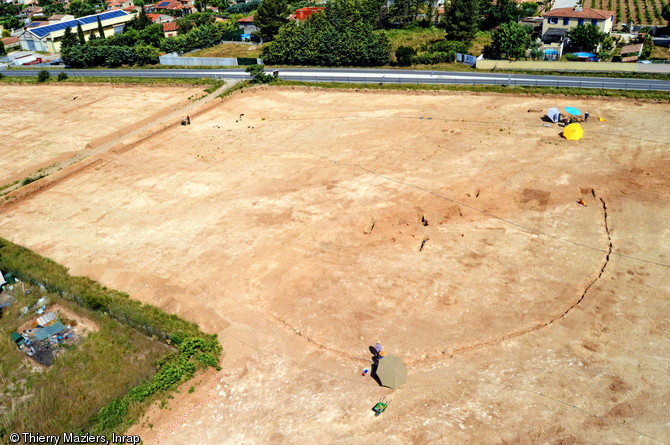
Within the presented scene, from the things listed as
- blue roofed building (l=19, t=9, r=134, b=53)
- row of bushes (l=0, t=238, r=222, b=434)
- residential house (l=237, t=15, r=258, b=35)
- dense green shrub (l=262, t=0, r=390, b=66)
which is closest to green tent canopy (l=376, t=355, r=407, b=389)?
row of bushes (l=0, t=238, r=222, b=434)

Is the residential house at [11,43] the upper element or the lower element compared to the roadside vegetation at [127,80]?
upper

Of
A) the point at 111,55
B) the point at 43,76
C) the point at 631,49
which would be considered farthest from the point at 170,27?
the point at 631,49

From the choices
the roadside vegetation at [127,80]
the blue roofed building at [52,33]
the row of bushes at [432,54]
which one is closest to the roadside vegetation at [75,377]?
the roadside vegetation at [127,80]

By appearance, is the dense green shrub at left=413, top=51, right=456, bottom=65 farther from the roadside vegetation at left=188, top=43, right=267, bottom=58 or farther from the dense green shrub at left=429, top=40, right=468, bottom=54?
the roadside vegetation at left=188, top=43, right=267, bottom=58

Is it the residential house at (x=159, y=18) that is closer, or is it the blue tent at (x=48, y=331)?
the blue tent at (x=48, y=331)

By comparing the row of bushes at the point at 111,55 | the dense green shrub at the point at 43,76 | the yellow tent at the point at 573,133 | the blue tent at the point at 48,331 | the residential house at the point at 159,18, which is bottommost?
the blue tent at the point at 48,331

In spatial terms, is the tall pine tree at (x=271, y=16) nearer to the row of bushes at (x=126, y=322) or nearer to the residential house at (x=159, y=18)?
the residential house at (x=159, y=18)

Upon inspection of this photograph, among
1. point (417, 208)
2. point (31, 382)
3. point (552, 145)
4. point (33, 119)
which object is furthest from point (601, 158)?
point (33, 119)

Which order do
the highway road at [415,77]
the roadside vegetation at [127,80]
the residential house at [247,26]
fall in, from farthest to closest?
the residential house at [247,26]
the roadside vegetation at [127,80]
the highway road at [415,77]

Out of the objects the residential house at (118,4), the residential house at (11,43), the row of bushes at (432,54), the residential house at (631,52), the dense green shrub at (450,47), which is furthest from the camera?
the residential house at (118,4)
